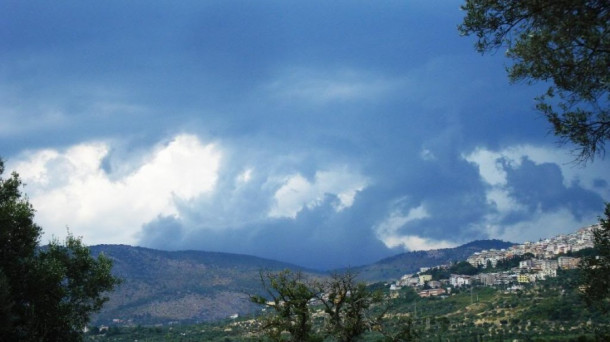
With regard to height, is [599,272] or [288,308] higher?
[599,272]

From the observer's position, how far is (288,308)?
32875 mm

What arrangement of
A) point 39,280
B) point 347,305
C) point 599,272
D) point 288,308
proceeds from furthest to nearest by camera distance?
1. point 347,305
2. point 288,308
3. point 39,280
4. point 599,272

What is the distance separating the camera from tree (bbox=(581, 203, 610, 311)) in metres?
24.6

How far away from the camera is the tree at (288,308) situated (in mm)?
32375

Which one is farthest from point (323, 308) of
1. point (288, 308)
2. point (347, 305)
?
point (288, 308)

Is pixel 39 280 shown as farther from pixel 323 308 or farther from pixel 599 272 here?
pixel 599 272

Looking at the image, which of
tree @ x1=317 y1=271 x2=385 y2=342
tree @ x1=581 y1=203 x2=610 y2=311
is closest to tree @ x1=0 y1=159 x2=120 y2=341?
tree @ x1=317 y1=271 x2=385 y2=342

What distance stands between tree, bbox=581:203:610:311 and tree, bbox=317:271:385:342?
36.1ft

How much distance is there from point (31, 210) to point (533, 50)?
24.5m

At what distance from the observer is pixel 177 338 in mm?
117062

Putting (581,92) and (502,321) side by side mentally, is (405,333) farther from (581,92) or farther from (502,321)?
(502,321)

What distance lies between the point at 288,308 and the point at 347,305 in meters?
3.46

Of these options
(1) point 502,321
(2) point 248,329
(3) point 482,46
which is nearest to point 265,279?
(2) point 248,329

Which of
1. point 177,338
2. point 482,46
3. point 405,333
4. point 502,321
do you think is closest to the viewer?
point 482,46
